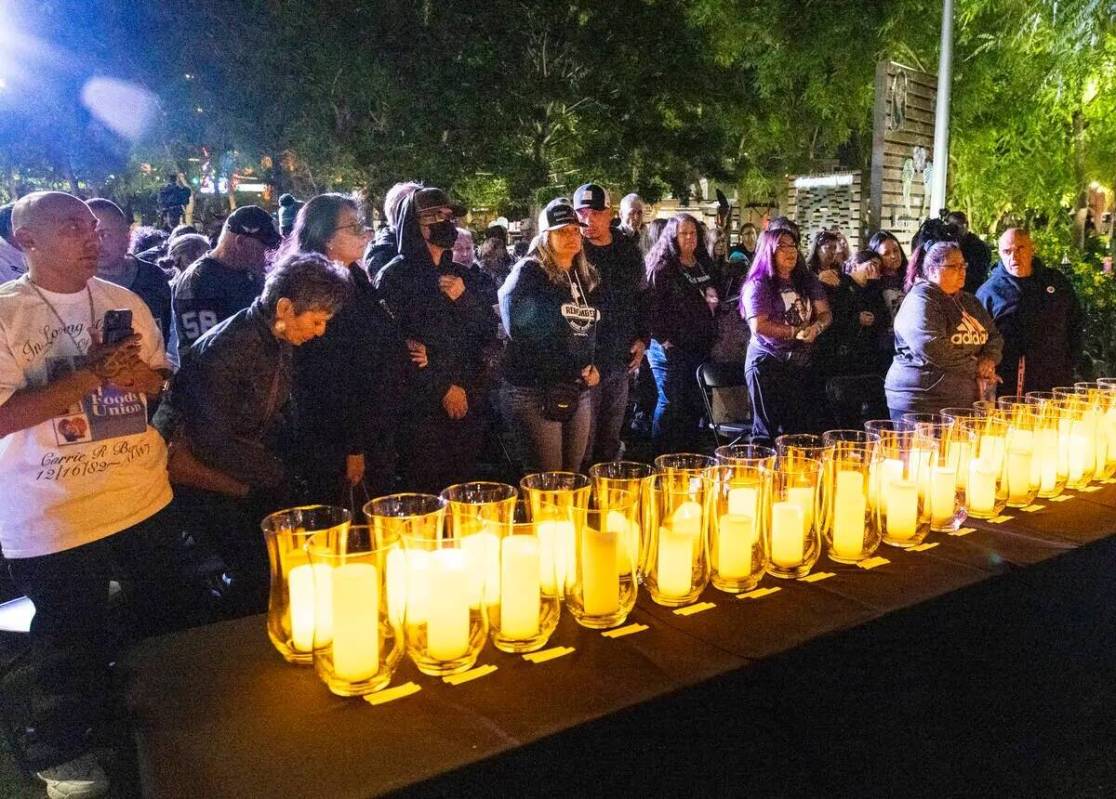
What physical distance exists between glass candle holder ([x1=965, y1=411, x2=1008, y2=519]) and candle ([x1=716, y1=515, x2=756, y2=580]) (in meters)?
0.78

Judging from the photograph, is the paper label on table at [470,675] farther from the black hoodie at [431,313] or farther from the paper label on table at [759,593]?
the black hoodie at [431,313]

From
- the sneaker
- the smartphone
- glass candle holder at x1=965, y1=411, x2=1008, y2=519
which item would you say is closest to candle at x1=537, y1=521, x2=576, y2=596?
glass candle holder at x1=965, y1=411, x2=1008, y2=519

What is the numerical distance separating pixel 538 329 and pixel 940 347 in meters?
1.83

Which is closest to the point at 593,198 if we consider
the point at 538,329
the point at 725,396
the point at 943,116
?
the point at 538,329

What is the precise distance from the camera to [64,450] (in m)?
2.30

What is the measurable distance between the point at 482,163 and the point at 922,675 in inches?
374

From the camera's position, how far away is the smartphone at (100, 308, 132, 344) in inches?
89.5

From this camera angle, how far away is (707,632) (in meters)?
1.66

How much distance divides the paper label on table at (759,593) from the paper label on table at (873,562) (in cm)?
24

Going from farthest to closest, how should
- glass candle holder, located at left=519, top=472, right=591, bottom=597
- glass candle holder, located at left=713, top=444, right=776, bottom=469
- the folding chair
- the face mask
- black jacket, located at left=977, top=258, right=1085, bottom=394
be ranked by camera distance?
the folding chair
black jacket, located at left=977, top=258, right=1085, bottom=394
the face mask
glass candle holder, located at left=713, top=444, right=776, bottom=469
glass candle holder, located at left=519, top=472, right=591, bottom=597

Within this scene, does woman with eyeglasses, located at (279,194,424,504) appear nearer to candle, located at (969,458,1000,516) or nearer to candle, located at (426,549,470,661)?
candle, located at (426,549,470,661)

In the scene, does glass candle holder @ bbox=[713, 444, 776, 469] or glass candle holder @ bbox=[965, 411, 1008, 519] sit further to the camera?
glass candle holder @ bbox=[965, 411, 1008, 519]

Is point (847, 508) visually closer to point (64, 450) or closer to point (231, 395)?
point (231, 395)

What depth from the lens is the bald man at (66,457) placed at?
87.3 inches
